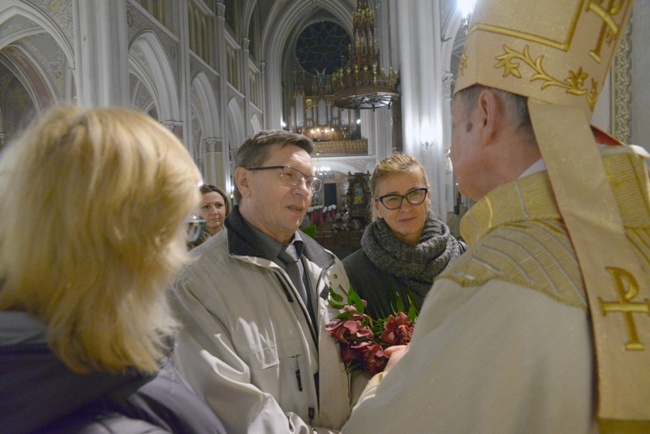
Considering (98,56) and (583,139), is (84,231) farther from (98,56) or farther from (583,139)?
(98,56)

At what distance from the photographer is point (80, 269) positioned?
30.8 inches

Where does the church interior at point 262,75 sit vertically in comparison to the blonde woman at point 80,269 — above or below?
above

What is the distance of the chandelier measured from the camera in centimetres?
992

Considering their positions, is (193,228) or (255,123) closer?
(193,228)

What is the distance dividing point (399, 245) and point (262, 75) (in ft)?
71.3

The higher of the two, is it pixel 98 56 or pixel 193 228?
pixel 98 56

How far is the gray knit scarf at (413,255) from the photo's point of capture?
7.14ft

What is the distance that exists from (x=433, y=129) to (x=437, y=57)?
1.29 metres

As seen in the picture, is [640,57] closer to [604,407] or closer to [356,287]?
[356,287]

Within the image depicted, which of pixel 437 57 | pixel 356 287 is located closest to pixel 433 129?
pixel 437 57

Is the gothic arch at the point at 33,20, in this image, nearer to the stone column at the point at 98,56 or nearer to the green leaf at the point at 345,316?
the stone column at the point at 98,56

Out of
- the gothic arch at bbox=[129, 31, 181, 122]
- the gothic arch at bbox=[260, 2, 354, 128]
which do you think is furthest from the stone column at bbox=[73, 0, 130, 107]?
the gothic arch at bbox=[260, 2, 354, 128]

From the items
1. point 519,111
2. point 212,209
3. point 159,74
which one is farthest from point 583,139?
point 159,74

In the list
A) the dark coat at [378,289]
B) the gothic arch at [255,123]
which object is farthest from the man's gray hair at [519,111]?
the gothic arch at [255,123]
